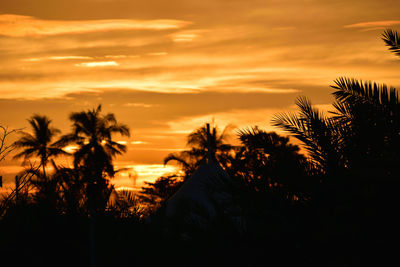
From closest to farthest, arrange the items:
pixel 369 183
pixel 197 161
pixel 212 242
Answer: pixel 369 183, pixel 212 242, pixel 197 161

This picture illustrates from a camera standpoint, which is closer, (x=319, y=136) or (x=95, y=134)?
(x=319, y=136)

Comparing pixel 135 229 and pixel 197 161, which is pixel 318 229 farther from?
pixel 197 161

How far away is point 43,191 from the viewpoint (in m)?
10.2

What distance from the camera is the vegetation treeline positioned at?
5.36 m

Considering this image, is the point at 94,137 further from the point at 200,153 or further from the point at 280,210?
the point at 280,210

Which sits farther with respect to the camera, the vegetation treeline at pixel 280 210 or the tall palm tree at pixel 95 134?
the tall palm tree at pixel 95 134

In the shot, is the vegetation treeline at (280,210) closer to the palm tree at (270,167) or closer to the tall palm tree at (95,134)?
the palm tree at (270,167)

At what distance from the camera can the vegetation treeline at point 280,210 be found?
536 cm

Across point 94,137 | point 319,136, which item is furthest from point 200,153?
point 319,136

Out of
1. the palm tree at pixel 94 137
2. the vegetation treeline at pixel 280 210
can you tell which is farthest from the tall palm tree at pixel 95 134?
the vegetation treeline at pixel 280 210

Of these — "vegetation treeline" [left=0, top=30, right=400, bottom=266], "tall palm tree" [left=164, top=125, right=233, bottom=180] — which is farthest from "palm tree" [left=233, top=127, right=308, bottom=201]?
"tall palm tree" [left=164, top=125, right=233, bottom=180]

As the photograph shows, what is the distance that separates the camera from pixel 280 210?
19.9 feet

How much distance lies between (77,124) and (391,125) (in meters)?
34.3

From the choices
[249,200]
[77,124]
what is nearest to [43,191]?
[249,200]
